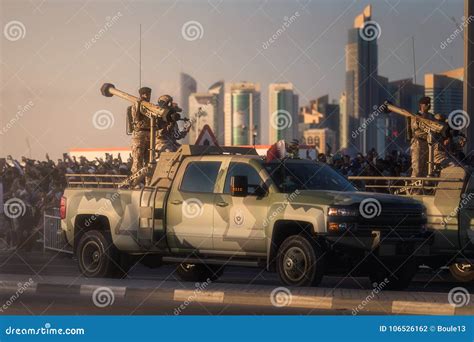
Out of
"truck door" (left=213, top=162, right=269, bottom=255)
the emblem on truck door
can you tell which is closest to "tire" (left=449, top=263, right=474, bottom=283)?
"truck door" (left=213, top=162, right=269, bottom=255)

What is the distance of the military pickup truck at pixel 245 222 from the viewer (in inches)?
748

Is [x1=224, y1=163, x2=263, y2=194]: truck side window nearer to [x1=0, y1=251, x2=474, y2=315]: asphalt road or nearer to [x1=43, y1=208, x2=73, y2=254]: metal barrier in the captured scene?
→ [x1=0, y1=251, x2=474, y2=315]: asphalt road

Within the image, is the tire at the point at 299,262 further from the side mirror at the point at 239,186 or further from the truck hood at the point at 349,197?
the side mirror at the point at 239,186

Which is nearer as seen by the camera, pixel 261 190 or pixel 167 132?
pixel 261 190

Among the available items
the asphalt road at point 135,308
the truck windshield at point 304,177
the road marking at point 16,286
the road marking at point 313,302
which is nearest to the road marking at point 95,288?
the asphalt road at point 135,308

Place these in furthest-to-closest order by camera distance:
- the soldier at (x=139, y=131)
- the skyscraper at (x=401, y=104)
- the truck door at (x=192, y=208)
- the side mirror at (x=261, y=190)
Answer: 1. the skyscraper at (x=401, y=104)
2. the soldier at (x=139, y=131)
3. the truck door at (x=192, y=208)
4. the side mirror at (x=261, y=190)

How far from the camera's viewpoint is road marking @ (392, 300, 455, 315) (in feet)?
53.2

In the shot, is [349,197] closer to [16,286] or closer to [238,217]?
[238,217]

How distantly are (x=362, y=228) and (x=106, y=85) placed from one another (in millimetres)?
6871

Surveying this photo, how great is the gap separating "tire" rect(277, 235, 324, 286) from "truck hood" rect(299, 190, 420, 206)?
63 centimetres

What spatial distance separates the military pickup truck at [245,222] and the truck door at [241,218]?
0.05 feet

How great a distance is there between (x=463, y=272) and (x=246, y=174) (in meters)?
4.04

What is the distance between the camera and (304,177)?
2023 centimetres

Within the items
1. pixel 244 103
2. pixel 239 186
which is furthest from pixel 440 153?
pixel 244 103
